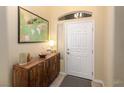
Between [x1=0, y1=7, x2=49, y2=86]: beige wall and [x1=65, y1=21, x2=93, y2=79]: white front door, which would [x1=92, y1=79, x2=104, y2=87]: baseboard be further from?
[x1=0, y1=7, x2=49, y2=86]: beige wall

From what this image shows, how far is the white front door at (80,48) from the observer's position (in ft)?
10.7

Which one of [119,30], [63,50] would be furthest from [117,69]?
[63,50]

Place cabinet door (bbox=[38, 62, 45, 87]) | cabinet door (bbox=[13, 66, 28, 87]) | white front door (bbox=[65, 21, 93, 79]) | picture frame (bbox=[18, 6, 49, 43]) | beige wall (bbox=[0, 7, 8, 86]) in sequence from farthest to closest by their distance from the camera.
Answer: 1. white front door (bbox=[65, 21, 93, 79])
2. cabinet door (bbox=[38, 62, 45, 87])
3. picture frame (bbox=[18, 6, 49, 43])
4. cabinet door (bbox=[13, 66, 28, 87])
5. beige wall (bbox=[0, 7, 8, 86])

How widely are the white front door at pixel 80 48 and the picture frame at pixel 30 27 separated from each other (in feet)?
2.06

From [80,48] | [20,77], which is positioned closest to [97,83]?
[80,48]

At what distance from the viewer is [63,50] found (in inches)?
141

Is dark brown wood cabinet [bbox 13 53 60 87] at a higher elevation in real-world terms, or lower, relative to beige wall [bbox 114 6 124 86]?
lower

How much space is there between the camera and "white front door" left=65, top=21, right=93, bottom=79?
10.7ft

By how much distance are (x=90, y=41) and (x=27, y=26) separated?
1.59 m

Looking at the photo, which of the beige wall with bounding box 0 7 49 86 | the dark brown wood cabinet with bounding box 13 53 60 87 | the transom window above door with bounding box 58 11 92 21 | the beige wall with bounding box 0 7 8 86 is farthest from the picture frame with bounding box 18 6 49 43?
the transom window above door with bounding box 58 11 92 21

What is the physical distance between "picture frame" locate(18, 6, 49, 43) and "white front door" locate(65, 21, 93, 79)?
629mm

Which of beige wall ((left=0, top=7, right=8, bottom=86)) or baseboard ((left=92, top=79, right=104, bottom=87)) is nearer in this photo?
beige wall ((left=0, top=7, right=8, bottom=86))

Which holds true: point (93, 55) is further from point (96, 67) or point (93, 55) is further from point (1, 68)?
point (1, 68)

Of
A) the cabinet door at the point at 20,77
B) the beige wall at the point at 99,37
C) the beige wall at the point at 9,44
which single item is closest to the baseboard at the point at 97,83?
the beige wall at the point at 99,37
